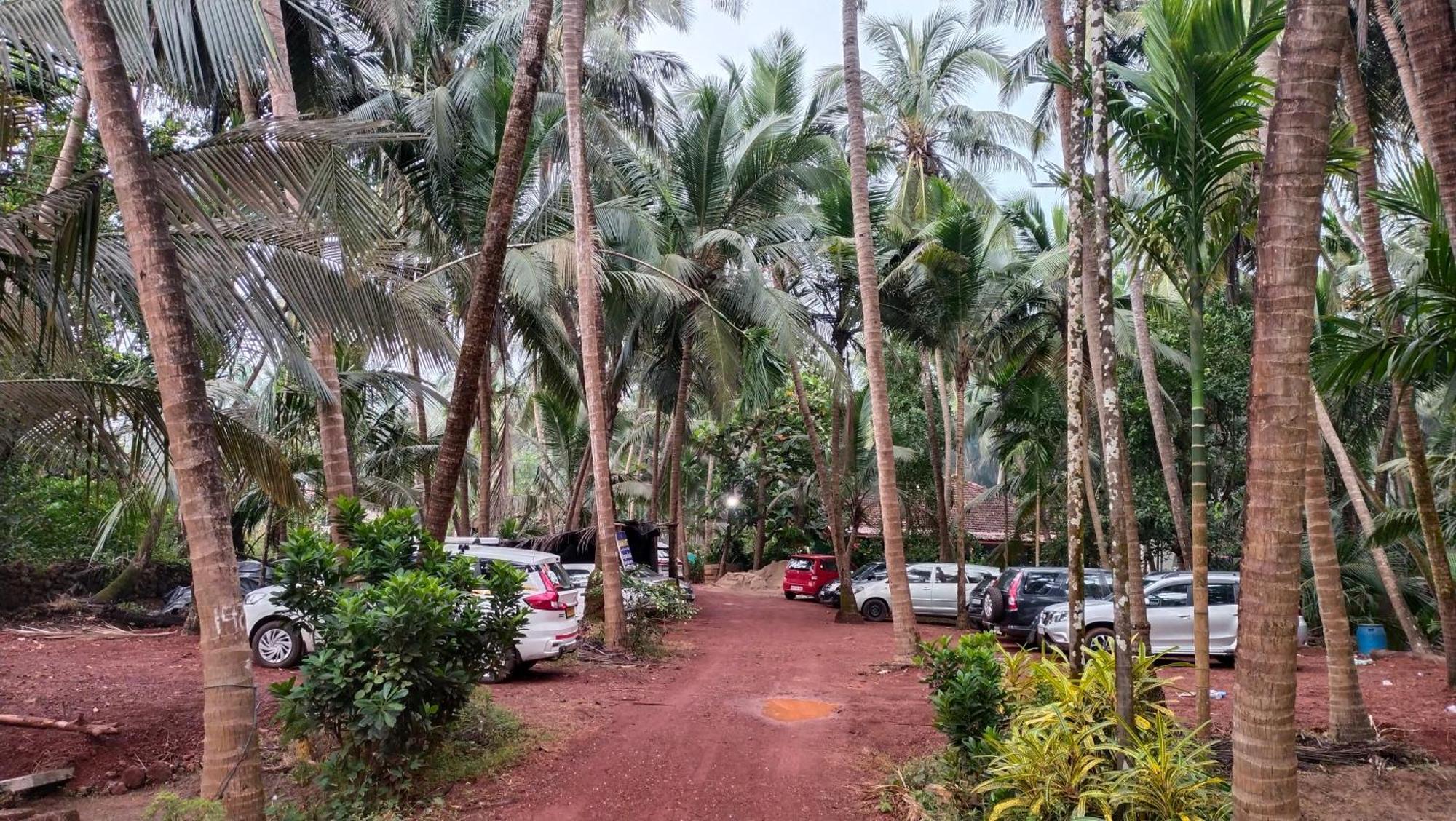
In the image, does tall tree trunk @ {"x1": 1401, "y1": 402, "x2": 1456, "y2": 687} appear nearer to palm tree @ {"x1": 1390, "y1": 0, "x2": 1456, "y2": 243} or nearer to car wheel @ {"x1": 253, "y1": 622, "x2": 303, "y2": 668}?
palm tree @ {"x1": 1390, "y1": 0, "x2": 1456, "y2": 243}

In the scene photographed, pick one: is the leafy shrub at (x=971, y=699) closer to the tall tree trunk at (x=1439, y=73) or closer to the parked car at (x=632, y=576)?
the tall tree trunk at (x=1439, y=73)

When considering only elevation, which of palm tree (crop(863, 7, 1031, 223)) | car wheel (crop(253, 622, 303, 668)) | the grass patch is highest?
palm tree (crop(863, 7, 1031, 223))

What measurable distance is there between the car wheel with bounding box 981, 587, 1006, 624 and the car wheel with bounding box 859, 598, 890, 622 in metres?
4.18

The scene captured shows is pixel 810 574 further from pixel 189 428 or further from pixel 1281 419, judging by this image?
pixel 1281 419

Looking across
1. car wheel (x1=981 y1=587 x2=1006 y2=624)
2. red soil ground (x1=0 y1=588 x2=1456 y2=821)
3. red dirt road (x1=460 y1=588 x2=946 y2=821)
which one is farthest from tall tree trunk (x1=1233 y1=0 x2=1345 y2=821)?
car wheel (x1=981 y1=587 x2=1006 y2=624)

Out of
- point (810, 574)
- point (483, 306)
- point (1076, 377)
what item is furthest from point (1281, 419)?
point (810, 574)

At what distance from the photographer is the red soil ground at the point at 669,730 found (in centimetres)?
598

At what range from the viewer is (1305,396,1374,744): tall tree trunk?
6.91 m

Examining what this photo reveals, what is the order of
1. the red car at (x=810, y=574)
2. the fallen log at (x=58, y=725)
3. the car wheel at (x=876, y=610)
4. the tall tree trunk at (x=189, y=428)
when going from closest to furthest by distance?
the tall tree trunk at (x=189, y=428) → the fallen log at (x=58, y=725) → the car wheel at (x=876, y=610) → the red car at (x=810, y=574)

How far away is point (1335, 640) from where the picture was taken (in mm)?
7090

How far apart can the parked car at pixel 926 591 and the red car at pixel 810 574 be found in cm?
465

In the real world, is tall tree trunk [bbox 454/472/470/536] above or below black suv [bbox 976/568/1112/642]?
above

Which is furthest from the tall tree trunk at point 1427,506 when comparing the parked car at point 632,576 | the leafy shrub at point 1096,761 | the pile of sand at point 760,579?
the pile of sand at point 760,579

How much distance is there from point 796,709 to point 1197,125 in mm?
6151
